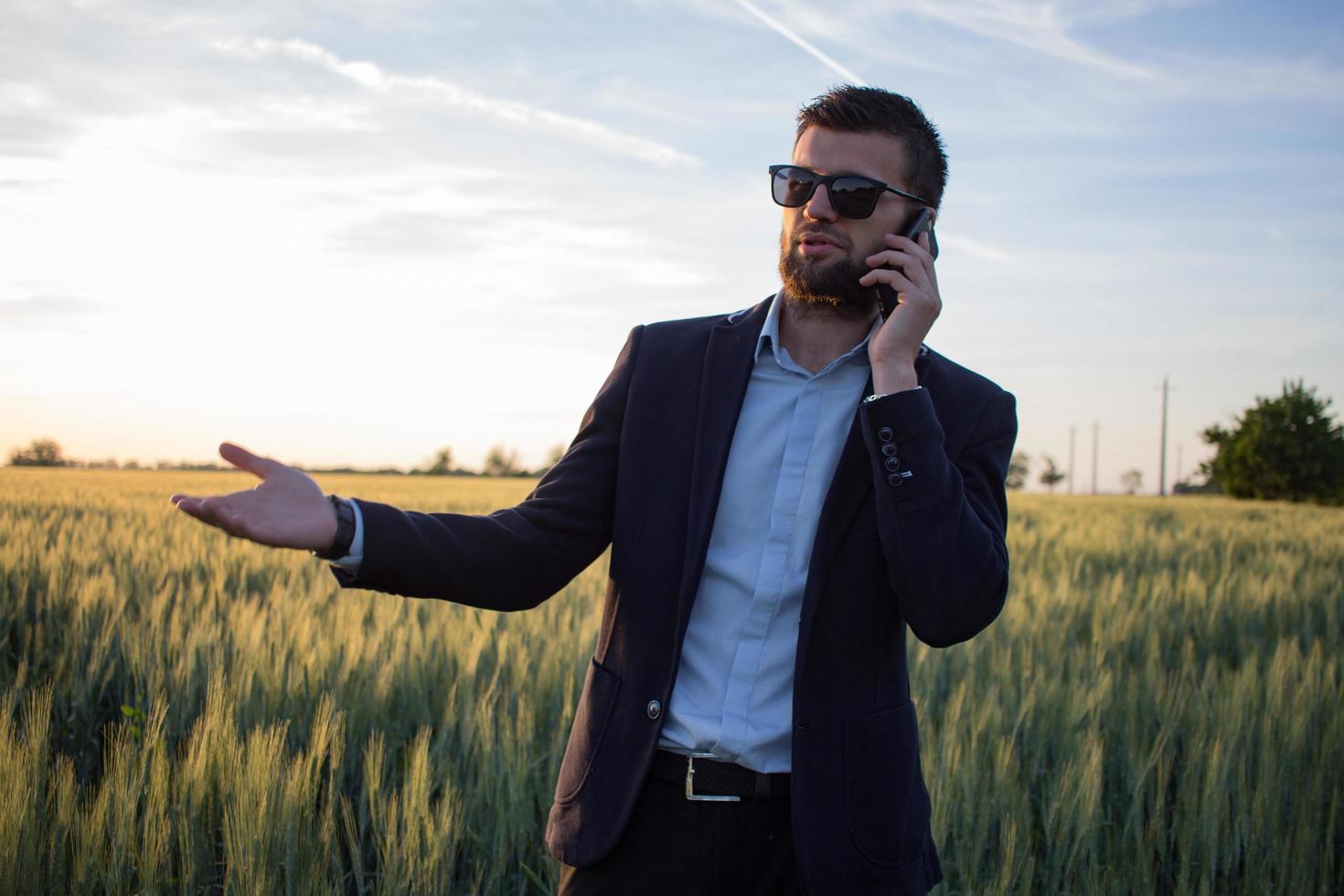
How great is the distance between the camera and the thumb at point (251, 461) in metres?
1.67

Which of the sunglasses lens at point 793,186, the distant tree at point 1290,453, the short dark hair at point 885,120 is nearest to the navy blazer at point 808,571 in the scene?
the sunglasses lens at point 793,186

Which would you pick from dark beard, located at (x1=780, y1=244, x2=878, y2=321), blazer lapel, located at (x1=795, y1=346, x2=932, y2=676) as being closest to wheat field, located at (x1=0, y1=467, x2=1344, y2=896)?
blazer lapel, located at (x1=795, y1=346, x2=932, y2=676)

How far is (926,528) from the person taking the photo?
1.73 metres

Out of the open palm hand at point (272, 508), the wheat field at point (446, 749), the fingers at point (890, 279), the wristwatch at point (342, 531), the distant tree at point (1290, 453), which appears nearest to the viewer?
the open palm hand at point (272, 508)

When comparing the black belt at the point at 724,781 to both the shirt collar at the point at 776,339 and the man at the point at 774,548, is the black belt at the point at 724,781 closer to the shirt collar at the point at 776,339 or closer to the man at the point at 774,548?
the man at the point at 774,548

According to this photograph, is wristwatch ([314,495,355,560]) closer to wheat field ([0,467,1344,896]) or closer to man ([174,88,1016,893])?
man ([174,88,1016,893])

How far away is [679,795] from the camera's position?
1.78 m

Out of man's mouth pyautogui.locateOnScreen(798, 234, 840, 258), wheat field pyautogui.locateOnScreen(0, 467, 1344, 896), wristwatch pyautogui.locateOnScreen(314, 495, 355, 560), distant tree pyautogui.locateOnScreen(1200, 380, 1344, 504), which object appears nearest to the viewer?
wristwatch pyautogui.locateOnScreen(314, 495, 355, 560)

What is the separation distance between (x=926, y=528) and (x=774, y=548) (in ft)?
0.85

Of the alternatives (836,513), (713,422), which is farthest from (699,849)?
(713,422)

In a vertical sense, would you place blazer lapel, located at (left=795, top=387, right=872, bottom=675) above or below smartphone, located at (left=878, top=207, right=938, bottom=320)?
below

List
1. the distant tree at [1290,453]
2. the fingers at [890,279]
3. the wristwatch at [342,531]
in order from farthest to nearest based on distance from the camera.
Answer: the distant tree at [1290,453] < the fingers at [890,279] < the wristwatch at [342,531]

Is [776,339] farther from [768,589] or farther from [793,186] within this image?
[768,589]

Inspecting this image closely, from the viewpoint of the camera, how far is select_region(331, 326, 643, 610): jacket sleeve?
5.82 feet
